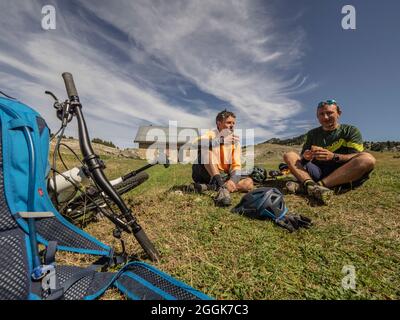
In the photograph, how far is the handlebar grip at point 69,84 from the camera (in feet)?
8.53

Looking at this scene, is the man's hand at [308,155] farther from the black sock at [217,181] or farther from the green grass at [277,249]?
the black sock at [217,181]

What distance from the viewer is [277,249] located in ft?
9.34

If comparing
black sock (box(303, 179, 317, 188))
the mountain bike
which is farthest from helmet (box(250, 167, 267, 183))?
the mountain bike

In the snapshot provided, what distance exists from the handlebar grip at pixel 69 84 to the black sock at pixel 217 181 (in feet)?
12.4

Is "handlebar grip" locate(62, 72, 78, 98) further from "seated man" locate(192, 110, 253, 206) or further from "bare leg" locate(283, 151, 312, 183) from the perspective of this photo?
"bare leg" locate(283, 151, 312, 183)

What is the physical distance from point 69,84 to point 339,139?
6.08m

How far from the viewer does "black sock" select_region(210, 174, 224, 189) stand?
18.5ft

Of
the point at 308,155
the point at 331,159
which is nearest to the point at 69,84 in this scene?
the point at 308,155

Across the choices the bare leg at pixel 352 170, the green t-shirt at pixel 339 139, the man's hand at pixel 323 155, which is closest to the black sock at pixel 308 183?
the bare leg at pixel 352 170
